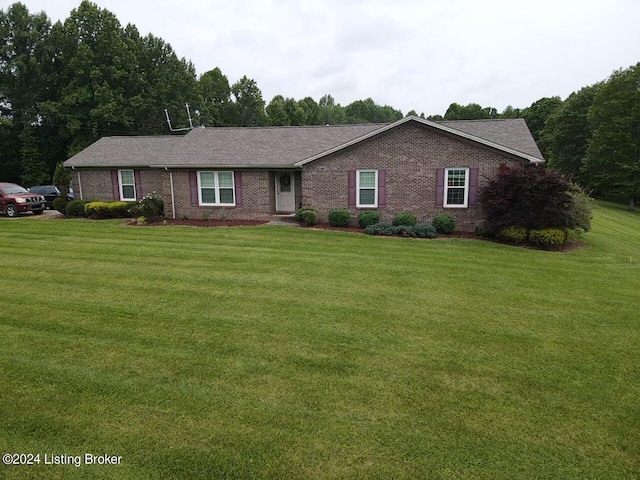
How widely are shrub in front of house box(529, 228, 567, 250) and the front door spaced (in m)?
9.97

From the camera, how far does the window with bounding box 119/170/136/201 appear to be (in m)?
21.1

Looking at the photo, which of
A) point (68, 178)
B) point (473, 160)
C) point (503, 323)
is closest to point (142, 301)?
point (503, 323)

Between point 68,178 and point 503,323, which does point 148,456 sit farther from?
point 68,178

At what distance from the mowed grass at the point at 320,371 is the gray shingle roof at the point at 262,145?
7.36 metres

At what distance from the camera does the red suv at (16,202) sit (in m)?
20.8

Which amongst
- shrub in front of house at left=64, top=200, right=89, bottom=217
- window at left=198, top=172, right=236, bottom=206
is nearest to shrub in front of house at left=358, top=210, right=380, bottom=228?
window at left=198, top=172, right=236, bottom=206


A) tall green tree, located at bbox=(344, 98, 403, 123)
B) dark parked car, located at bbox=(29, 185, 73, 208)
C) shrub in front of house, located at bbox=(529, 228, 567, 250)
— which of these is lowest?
shrub in front of house, located at bbox=(529, 228, 567, 250)

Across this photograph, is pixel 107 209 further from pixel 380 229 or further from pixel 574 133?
pixel 574 133

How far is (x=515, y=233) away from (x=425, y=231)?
2.94m

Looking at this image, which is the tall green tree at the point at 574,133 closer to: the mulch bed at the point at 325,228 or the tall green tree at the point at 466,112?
the mulch bed at the point at 325,228

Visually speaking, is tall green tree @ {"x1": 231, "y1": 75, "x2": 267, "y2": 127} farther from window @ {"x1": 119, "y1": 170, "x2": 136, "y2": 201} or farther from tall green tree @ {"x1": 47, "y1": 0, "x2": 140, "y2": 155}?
window @ {"x1": 119, "y1": 170, "x2": 136, "y2": 201}

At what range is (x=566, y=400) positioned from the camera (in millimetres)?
4914

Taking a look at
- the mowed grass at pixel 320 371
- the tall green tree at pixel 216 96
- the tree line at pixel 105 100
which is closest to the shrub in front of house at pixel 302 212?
the mowed grass at pixel 320 371

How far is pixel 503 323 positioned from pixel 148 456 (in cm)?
574
